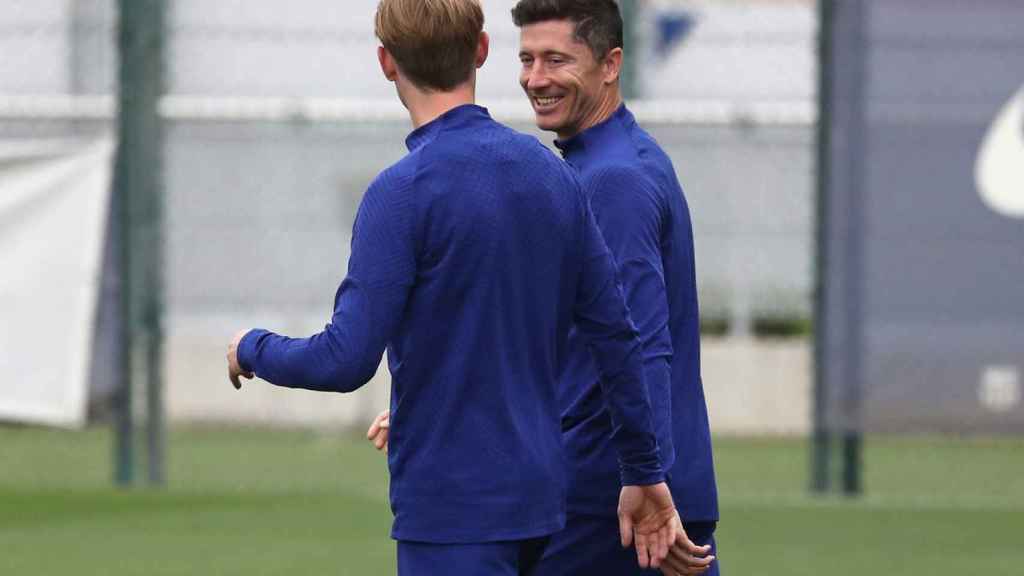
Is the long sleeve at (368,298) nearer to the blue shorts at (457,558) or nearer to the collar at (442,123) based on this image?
the collar at (442,123)

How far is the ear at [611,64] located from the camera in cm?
398

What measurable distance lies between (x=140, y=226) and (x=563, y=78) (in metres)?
5.80

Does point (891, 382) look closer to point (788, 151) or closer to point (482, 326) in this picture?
point (788, 151)

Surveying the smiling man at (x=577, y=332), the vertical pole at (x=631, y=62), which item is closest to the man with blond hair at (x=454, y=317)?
the smiling man at (x=577, y=332)

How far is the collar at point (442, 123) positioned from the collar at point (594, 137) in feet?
2.11

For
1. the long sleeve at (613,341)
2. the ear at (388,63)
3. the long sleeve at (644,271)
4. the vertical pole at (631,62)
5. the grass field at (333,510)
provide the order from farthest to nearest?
the vertical pole at (631,62) < the grass field at (333,510) < the long sleeve at (644,271) < the long sleeve at (613,341) < the ear at (388,63)

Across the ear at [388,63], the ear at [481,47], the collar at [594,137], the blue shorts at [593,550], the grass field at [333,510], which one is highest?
the ear at [481,47]

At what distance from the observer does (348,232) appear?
9.87 m

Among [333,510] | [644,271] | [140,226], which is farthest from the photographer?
[140,226]

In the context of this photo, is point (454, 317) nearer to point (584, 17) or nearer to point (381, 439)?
point (381, 439)

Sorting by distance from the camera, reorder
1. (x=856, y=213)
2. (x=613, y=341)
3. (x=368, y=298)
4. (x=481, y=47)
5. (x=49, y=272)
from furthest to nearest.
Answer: (x=49, y=272), (x=856, y=213), (x=613, y=341), (x=481, y=47), (x=368, y=298)

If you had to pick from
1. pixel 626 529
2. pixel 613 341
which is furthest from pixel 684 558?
pixel 613 341

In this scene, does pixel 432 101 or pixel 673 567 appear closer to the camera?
pixel 432 101

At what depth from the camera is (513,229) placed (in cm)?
322
